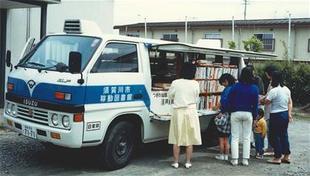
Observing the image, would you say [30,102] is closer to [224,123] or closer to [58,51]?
[58,51]

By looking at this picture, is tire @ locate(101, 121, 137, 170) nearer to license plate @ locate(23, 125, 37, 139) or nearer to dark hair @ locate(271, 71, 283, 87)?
license plate @ locate(23, 125, 37, 139)

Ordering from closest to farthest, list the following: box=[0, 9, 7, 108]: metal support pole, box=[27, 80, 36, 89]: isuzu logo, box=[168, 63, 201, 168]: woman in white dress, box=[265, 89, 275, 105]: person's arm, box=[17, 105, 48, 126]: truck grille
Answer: box=[17, 105, 48, 126]: truck grille < box=[27, 80, 36, 89]: isuzu logo < box=[168, 63, 201, 168]: woman in white dress < box=[265, 89, 275, 105]: person's arm < box=[0, 9, 7, 108]: metal support pole

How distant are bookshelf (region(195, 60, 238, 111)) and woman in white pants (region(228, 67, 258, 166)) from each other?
0.96m

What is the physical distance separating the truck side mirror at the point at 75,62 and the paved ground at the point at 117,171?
1.58m


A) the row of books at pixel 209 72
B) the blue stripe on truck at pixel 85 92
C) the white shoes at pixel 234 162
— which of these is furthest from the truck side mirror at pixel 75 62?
the white shoes at pixel 234 162

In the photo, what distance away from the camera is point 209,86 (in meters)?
8.56

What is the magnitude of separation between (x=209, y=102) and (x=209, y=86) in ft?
1.04

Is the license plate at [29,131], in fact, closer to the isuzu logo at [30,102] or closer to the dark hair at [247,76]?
the isuzu logo at [30,102]

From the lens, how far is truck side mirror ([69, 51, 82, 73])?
609 cm

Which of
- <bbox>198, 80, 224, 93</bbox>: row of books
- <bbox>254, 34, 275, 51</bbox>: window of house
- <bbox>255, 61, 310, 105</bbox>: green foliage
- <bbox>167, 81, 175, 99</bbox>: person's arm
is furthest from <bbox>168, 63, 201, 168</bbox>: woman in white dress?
<bbox>254, 34, 275, 51</bbox>: window of house

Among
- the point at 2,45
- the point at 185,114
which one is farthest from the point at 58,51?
the point at 2,45

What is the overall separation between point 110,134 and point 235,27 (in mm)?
24831

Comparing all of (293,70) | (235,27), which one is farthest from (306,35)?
(293,70)

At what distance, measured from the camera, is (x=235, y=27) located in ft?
98.8
